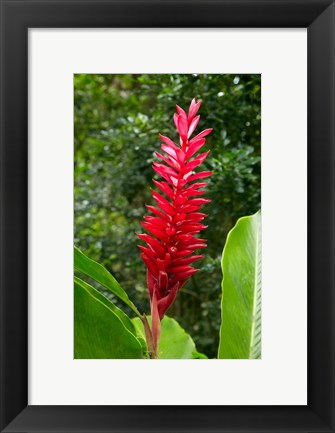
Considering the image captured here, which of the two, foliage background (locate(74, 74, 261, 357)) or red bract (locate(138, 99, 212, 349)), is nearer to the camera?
red bract (locate(138, 99, 212, 349))

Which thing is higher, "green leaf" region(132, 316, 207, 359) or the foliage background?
the foliage background

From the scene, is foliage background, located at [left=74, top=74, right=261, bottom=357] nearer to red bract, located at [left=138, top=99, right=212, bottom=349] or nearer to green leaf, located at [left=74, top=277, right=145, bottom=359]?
red bract, located at [left=138, top=99, right=212, bottom=349]

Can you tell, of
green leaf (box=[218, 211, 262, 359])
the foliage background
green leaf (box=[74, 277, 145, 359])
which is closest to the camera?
green leaf (box=[74, 277, 145, 359])

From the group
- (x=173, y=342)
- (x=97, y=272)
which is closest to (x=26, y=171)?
(x=97, y=272)

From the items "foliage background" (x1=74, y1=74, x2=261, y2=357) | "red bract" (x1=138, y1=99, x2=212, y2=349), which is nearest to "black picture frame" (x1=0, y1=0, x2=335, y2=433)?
"red bract" (x1=138, y1=99, x2=212, y2=349)

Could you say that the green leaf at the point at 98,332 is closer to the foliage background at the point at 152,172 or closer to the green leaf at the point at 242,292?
the green leaf at the point at 242,292

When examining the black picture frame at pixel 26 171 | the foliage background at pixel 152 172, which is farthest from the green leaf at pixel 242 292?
the foliage background at pixel 152 172
